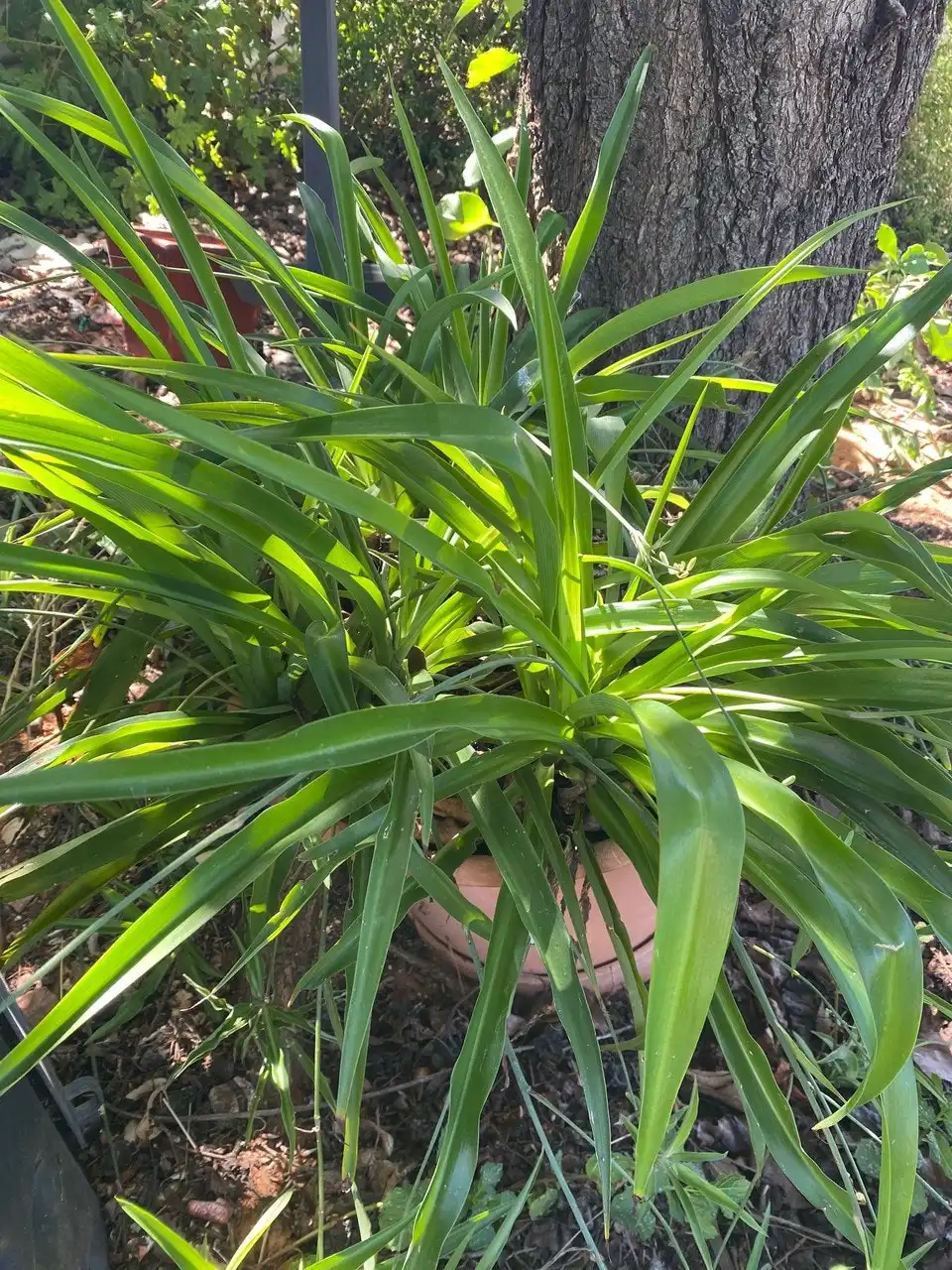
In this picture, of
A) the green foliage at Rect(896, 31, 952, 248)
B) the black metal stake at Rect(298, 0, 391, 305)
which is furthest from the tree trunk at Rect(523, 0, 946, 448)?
the green foliage at Rect(896, 31, 952, 248)

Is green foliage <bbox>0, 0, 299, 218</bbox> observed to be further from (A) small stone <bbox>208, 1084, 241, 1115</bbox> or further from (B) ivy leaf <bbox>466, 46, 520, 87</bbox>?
(A) small stone <bbox>208, 1084, 241, 1115</bbox>

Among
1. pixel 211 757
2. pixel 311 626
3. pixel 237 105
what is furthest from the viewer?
pixel 237 105

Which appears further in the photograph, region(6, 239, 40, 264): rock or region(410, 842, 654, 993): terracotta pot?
region(6, 239, 40, 264): rock

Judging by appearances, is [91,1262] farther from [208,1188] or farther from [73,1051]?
[73,1051]

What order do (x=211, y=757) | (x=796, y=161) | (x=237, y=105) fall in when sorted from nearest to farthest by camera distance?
(x=211, y=757) < (x=796, y=161) < (x=237, y=105)

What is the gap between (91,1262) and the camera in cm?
72

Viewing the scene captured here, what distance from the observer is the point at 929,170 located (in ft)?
9.09

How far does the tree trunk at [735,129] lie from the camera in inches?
37.0

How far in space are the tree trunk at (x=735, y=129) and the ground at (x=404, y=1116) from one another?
476 mm

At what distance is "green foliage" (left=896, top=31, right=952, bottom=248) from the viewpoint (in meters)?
2.69

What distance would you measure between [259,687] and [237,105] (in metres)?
2.13

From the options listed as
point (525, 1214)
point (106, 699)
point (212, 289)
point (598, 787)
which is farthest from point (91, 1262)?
point (212, 289)

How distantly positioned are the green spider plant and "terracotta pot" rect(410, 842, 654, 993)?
0.16 ft

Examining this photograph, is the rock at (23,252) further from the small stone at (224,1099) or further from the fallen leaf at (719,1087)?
the fallen leaf at (719,1087)
